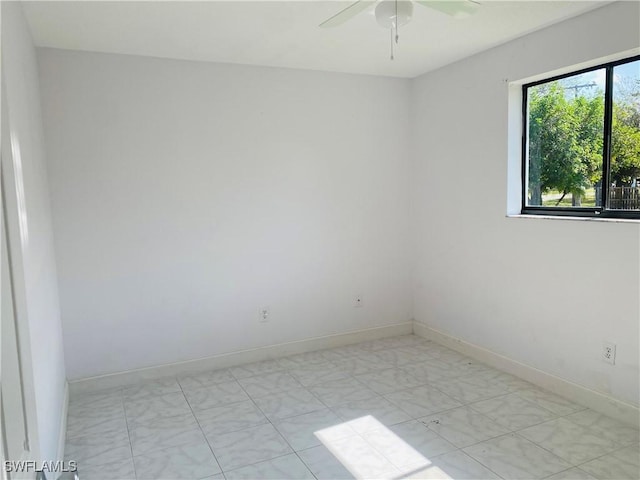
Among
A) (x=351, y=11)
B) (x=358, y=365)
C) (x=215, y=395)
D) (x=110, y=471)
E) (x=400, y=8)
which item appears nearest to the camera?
(x=400, y=8)

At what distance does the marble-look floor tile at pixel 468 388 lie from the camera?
309 centimetres

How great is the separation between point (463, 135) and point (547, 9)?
46.5 inches

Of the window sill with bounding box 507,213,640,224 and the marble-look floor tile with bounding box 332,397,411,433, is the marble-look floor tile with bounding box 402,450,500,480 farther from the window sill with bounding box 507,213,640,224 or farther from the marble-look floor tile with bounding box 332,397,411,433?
the window sill with bounding box 507,213,640,224

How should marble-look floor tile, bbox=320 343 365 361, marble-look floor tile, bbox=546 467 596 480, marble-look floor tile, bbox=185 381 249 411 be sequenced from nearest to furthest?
marble-look floor tile, bbox=546 467 596 480 < marble-look floor tile, bbox=185 381 249 411 < marble-look floor tile, bbox=320 343 365 361

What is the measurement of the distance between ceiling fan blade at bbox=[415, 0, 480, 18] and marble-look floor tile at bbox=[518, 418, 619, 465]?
227 cm

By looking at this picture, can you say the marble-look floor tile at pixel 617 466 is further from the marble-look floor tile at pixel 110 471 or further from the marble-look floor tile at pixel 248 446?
the marble-look floor tile at pixel 110 471

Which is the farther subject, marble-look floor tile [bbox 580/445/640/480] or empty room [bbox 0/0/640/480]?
empty room [bbox 0/0/640/480]

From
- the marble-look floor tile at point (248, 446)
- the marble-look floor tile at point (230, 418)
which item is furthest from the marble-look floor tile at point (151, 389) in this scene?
the marble-look floor tile at point (248, 446)

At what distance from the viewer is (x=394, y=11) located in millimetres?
2023

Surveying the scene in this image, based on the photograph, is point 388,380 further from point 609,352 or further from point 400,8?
point 400,8

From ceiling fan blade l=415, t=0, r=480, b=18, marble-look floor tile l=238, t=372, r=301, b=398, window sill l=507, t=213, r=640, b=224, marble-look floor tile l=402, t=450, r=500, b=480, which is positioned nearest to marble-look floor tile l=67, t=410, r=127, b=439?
marble-look floor tile l=238, t=372, r=301, b=398

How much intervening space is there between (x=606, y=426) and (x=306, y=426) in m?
1.76

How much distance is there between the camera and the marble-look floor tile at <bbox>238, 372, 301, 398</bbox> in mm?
3254

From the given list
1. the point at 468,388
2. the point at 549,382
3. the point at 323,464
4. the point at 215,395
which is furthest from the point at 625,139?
the point at 215,395
